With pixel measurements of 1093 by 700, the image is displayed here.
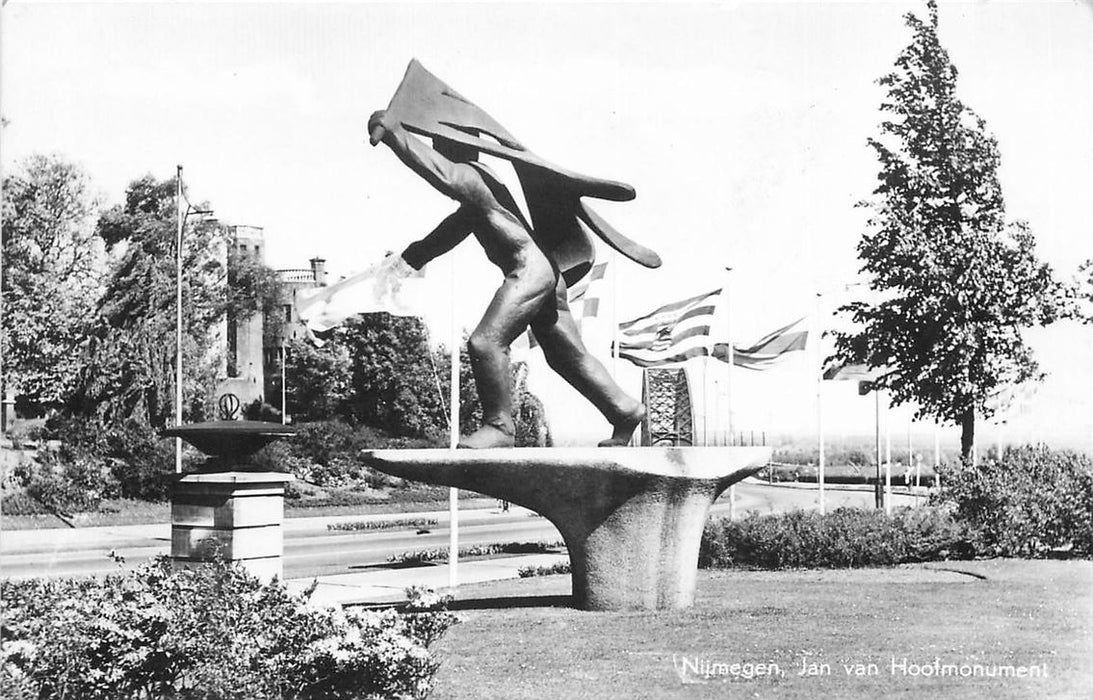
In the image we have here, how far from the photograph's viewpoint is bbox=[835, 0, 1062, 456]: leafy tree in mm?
19328

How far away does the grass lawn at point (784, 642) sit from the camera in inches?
303

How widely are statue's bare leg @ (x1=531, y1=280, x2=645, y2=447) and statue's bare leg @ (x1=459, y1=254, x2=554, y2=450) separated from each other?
418mm

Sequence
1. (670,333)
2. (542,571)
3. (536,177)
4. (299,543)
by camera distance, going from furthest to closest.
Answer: (299,543)
(670,333)
(542,571)
(536,177)

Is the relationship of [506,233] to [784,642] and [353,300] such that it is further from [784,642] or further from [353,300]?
[353,300]

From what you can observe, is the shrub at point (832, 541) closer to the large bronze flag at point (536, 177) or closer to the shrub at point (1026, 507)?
the shrub at point (1026, 507)

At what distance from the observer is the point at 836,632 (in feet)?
31.0

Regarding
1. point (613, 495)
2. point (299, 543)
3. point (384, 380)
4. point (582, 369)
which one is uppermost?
point (384, 380)

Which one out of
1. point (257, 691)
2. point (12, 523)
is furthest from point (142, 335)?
point (257, 691)

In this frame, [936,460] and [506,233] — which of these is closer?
[506,233]

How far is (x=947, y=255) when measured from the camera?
1942 cm

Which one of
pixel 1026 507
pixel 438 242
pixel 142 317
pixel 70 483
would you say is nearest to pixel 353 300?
pixel 438 242

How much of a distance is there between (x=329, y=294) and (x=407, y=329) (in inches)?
1348

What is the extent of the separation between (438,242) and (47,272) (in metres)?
22.2

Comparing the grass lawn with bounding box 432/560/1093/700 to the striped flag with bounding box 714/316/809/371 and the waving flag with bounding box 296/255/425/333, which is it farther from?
the striped flag with bounding box 714/316/809/371
